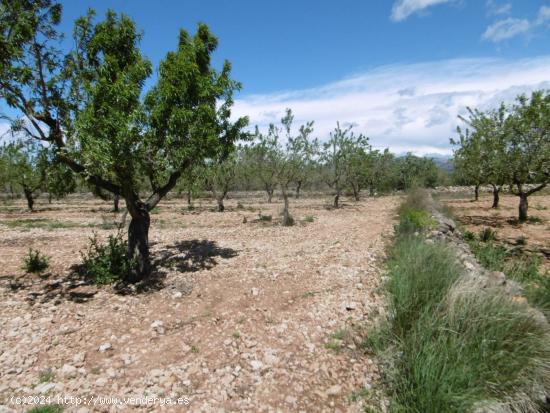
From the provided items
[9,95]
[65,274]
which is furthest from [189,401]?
[9,95]

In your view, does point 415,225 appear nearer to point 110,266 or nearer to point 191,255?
point 191,255

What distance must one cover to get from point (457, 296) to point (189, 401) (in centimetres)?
450

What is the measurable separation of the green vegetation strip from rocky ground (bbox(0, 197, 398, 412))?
2.08 feet

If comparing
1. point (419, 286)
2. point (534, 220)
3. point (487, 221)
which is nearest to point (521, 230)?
point (487, 221)

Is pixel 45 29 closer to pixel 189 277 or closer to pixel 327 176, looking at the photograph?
pixel 189 277

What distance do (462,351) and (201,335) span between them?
446cm

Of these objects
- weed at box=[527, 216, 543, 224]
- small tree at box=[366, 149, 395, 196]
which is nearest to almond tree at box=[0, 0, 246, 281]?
weed at box=[527, 216, 543, 224]

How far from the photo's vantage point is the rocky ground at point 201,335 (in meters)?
4.47

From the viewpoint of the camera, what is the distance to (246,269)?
9750 mm

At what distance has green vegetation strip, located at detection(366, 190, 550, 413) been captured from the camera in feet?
12.7

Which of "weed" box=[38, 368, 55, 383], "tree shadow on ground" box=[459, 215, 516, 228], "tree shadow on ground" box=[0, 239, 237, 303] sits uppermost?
"tree shadow on ground" box=[0, 239, 237, 303]

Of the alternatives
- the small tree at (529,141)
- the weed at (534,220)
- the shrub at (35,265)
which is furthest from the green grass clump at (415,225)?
the shrub at (35,265)

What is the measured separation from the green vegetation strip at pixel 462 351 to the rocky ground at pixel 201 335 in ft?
2.08

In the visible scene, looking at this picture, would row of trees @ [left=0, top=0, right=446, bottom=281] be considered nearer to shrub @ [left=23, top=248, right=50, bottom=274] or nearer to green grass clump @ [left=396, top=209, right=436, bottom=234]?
shrub @ [left=23, top=248, right=50, bottom=274]
